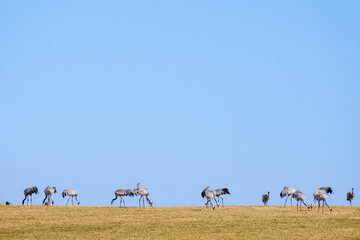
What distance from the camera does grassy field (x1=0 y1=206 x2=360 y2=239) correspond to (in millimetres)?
37322

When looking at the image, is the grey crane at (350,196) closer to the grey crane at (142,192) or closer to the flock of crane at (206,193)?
the flock of crane at (206,193)

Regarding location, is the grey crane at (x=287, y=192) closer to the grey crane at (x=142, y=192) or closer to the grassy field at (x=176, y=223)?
the grassy field at (x=176, y=223)

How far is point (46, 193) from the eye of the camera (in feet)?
204

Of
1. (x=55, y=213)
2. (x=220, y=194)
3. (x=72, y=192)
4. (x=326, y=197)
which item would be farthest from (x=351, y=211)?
(x=72, y=192)

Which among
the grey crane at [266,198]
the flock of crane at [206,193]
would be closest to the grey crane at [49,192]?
the flock of crane at [206,193]

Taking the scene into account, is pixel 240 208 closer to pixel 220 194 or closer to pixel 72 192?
pixel 220 194

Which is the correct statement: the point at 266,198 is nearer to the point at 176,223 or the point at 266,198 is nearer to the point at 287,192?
the point at 287,192

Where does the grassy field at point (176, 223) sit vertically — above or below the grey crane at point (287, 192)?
below

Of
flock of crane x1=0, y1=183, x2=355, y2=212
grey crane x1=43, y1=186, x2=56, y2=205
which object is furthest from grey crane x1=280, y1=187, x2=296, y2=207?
grey crane x1=43, y1=186, x2=56, y2=205

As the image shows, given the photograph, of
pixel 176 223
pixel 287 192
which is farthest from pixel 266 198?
pixel 176 223

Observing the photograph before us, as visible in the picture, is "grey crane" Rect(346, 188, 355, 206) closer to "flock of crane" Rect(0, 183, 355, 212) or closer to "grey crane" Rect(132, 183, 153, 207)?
"flock of crane" Rect(0, 183, 355, 212)

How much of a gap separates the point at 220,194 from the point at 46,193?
1700 cm

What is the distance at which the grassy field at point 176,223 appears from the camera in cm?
3732

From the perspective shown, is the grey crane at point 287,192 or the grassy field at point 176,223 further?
the grey crane at point 287,192
